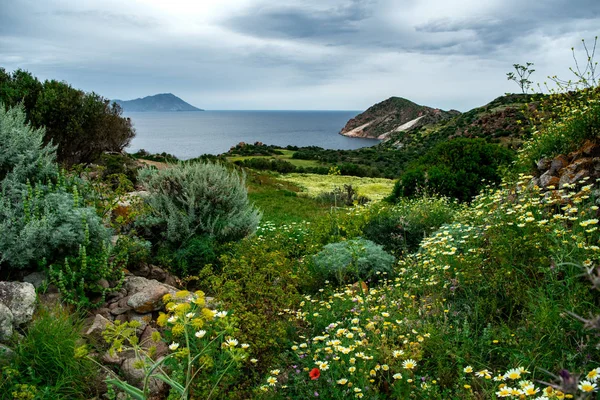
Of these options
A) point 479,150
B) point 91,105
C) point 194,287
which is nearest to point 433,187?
point 479,150

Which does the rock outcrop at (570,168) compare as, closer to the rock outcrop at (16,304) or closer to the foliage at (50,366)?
the foliage at (50,366)

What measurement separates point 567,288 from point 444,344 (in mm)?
1082

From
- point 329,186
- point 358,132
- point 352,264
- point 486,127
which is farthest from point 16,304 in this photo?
point 358,132

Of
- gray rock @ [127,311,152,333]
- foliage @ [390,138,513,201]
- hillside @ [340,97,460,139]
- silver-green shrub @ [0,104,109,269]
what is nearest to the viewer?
gray rock @ [127,311,152,333]

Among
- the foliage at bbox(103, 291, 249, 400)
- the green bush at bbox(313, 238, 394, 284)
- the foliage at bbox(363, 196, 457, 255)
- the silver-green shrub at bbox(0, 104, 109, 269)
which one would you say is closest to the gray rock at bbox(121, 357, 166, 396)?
the foliage at bbox(103, 291, 249, 400)

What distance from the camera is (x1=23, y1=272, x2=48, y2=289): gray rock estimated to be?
4.51 m

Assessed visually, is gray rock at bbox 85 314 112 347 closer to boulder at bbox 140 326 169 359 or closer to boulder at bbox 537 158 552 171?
boulder at bbox 140 326 169 359

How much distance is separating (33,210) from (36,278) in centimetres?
79

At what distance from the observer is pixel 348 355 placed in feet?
11.0

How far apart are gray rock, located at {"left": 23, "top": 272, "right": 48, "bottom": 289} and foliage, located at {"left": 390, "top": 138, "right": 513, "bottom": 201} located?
27.4 ft

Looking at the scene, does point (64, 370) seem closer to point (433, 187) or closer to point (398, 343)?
point (398, 343)

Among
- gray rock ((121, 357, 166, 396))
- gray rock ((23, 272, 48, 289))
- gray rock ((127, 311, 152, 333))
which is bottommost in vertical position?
gray rock ((121, 357, 166, 396))

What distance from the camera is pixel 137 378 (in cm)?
350

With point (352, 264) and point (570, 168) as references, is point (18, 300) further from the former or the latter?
point (570, 168)
